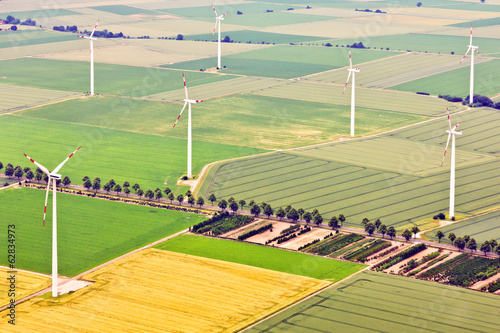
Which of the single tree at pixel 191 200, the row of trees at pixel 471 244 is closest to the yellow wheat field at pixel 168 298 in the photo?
the single tree at pixel 191 200

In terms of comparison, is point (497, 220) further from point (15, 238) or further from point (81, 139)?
point (81, 139)

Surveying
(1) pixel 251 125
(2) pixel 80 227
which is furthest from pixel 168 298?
(1) pixel 251 125

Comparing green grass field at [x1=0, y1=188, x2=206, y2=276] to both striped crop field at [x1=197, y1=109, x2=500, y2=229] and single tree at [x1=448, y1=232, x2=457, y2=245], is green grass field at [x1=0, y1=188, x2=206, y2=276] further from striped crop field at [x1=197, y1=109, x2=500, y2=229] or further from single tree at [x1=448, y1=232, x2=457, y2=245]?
single tree at [x1=448, y1=232, x2=457, y2=245]

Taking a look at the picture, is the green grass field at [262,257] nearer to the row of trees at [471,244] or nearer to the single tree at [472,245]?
the row of trees at [471,244]

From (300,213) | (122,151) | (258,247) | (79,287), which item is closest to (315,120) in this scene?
(122,151)

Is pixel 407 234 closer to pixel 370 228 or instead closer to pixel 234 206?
pixel 370 228
